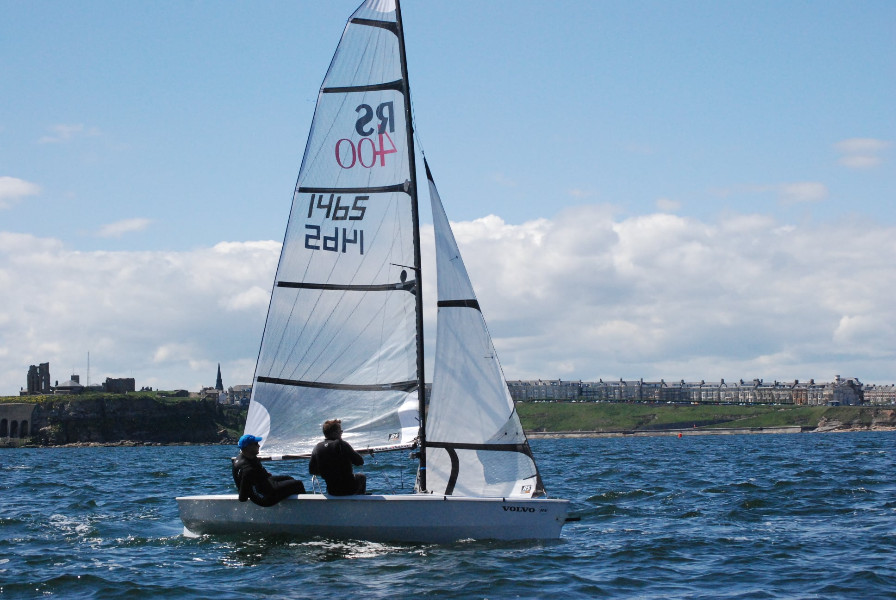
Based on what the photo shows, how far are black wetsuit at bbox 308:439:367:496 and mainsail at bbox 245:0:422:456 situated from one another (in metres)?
1.57

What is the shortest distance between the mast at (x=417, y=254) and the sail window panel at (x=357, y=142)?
0.51ft

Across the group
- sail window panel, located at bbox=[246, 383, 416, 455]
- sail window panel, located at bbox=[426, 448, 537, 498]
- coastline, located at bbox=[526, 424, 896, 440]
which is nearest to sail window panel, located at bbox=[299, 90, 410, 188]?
sail window panel, located at bbox=[246, 383, 416, 455]

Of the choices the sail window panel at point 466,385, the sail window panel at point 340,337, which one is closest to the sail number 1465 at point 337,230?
the sail window panel at point 340,337

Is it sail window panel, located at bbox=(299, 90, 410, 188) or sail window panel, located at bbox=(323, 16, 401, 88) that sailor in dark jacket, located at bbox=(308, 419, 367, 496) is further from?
sail window panel, located at bbox=(323, 16, 401, 88)

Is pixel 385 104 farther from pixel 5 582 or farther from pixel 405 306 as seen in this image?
pixel 5 582

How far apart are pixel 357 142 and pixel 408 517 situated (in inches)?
301

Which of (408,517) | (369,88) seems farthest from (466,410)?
(369,88)

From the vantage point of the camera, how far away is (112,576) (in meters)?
15.6

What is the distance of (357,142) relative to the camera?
1981 cm

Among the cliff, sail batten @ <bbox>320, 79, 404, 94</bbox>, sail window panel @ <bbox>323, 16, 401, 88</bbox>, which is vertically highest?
sail window panel @ <bbox>323, 16, 401, 88</bbox>

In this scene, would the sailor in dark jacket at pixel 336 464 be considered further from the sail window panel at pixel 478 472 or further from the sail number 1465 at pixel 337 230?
the sail number 1465 at pixel 337 230

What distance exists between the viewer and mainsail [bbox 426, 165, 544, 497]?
721 inches

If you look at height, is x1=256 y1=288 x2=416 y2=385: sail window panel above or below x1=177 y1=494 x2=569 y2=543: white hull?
above

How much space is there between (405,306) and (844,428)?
19233 centimetres
